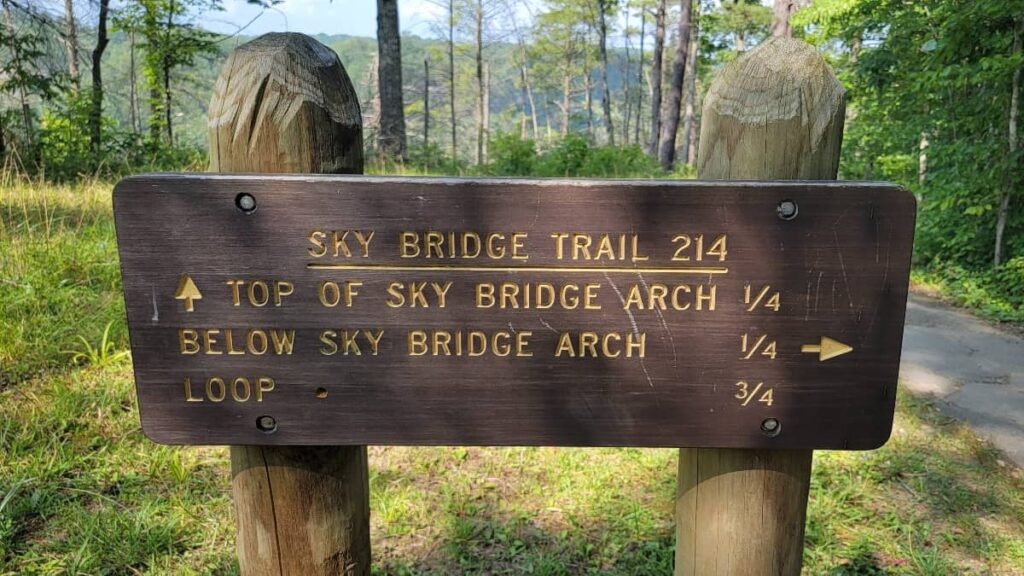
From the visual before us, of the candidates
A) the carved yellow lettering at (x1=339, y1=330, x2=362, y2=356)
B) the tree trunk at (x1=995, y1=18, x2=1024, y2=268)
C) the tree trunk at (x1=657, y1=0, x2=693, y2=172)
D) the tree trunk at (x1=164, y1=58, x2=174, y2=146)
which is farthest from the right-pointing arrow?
the tree trunk at (x1=657, y1=0, x2=693, y2=172)

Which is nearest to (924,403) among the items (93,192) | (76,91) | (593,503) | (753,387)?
(593,503)

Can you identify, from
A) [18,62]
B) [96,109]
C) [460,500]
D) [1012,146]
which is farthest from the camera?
[96,109]

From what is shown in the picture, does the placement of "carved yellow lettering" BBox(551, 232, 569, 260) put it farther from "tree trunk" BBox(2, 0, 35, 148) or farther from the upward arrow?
"tree trunk" BBox(2, 0, 35, 148)

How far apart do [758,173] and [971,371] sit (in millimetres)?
3973

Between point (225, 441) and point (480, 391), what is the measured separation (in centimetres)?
46

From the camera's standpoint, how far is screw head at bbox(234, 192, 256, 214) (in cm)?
106

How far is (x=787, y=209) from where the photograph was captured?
1.03m

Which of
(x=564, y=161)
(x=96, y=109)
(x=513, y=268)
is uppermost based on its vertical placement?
(x=96, y=109)

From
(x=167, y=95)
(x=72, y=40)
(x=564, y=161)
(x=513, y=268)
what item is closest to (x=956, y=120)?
(x=564, y=161)

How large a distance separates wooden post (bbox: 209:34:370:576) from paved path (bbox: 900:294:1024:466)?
3086 mm

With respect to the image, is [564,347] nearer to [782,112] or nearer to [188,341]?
[782,112]

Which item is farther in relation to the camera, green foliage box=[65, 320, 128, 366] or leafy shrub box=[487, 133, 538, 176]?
leafy shrub box=[487, 133, 538, 176]

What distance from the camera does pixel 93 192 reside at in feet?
20.0

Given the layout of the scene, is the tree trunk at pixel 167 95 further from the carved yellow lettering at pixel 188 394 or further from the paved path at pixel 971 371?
the carved yellow lettering at pixel 188 394
